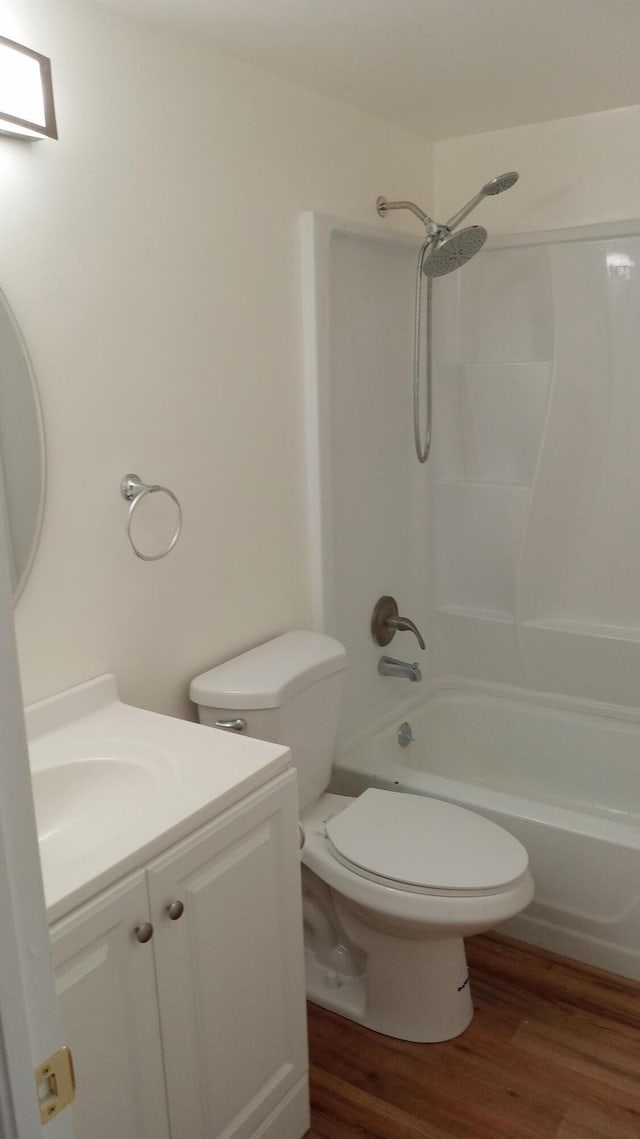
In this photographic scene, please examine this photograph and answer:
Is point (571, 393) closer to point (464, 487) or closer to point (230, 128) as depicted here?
point (464, 487)

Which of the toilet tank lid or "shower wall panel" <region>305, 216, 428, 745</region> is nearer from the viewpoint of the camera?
the toilet tank lid

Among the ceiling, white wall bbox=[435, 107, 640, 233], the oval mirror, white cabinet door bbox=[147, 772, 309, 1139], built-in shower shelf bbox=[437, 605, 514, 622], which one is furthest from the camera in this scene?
built-in shower shelf bbox=[437, 605, 514, 622]

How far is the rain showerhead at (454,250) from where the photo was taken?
2.14 m

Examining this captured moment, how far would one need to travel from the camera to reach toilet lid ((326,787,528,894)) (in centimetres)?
187

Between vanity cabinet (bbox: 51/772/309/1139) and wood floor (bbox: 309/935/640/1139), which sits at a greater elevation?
vanity cabinet (bbox: 51/772/309/1139)

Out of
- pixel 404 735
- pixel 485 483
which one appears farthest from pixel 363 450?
pixel 404 735

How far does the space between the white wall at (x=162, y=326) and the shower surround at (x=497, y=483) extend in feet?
0.72

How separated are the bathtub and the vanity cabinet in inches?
32.0

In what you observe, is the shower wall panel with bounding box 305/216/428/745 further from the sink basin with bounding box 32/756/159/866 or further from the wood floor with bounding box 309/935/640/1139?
the sink basin with bounding box 32/756/159/866

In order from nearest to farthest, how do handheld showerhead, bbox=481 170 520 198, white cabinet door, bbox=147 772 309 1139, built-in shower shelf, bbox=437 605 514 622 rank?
1. white cabinet door, bbox=147 772 309 1139
2. handheld showerhead, bbox=481 170 520 198
3. built-in shower shelf, bbox=437 605 514 622

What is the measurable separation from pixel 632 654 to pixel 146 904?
1.89m

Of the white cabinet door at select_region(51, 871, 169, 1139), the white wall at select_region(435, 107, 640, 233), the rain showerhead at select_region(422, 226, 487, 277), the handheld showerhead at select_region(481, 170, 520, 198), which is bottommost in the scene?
the white cabinet door at select_region(51, 871, 169, 1139)

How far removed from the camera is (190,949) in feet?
4.63

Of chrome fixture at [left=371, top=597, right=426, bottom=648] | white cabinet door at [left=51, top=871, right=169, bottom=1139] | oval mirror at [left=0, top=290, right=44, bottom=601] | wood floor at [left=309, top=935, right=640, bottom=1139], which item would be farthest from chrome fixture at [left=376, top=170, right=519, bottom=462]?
white cabinet door at [left=51, top=871, right=169, bottom=1139]
